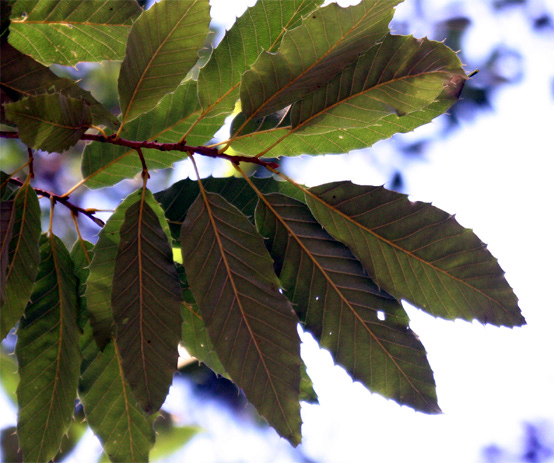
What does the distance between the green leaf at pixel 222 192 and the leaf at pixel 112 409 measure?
0.25m

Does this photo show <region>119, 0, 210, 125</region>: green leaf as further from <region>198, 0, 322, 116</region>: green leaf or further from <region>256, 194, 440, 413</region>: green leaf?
<region>256, 194, 440, 413</region>: green leaf

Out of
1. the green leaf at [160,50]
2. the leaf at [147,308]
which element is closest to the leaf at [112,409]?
the leaf at [147,308]

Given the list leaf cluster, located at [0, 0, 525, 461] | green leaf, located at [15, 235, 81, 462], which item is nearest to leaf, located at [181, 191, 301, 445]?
A: leaf cluster, located at [0, 0, 525, 461]

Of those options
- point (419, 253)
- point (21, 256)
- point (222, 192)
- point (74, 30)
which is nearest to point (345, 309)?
point (419, 253)

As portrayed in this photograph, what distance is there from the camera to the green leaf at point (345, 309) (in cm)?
79

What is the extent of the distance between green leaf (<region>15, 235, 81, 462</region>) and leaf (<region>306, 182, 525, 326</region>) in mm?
430

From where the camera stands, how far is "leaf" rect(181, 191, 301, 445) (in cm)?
73

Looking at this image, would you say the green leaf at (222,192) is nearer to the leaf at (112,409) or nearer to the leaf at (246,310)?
the leaf at (246,310)

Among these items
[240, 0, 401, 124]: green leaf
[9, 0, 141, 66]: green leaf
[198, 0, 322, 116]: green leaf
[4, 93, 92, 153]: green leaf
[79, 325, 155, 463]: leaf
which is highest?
[9, 0, 141, 66]: green leaf

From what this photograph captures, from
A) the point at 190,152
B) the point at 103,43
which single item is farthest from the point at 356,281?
the point at 103,43

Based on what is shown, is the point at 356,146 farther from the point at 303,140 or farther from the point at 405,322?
the point at 405,322

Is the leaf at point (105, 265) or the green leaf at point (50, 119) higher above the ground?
the green leaf at point (50, 119)

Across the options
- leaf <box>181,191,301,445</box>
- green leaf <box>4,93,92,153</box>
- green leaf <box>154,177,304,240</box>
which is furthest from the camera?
green leaf <box>154,177,304,240</box>

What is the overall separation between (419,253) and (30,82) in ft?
1.98
